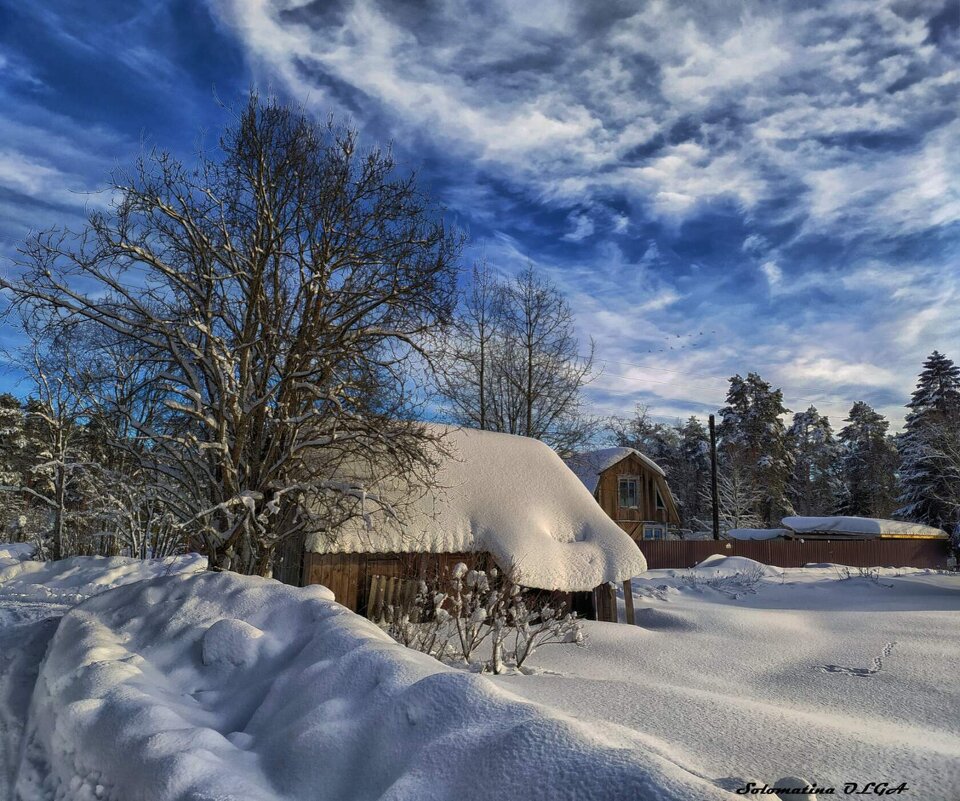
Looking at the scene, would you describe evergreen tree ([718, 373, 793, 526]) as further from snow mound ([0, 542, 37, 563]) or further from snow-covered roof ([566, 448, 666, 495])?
snow mound ([0, 542, 37, 563])

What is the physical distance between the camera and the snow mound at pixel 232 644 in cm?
533

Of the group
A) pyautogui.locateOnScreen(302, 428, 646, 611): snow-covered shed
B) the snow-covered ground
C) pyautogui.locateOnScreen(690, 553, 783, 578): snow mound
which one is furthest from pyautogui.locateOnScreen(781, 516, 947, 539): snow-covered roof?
pyautogui.locateOnScreen(302, 428, 646, 611): snow-covered shed

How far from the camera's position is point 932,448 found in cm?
3700

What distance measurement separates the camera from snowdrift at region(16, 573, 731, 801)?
270cm

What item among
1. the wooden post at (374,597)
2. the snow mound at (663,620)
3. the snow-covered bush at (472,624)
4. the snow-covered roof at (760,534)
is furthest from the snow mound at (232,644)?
the snow-covered roof at (760,534)

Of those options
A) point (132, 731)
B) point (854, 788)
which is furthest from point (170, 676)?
point (854, 788)

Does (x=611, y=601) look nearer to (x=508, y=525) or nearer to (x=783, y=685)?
(x=508, y=525)

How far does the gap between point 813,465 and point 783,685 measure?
55.5m

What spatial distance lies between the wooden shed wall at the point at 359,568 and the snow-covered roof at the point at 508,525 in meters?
0.36

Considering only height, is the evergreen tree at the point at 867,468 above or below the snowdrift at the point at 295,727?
above

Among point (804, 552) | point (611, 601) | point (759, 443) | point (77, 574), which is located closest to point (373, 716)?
point (611, 601)

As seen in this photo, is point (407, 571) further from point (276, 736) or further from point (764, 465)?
point (764, 465)

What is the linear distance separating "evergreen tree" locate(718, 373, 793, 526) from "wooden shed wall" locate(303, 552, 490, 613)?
4122 centimetres

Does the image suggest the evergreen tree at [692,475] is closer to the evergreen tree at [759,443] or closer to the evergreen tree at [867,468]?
the evergreen tree at [759,443]
